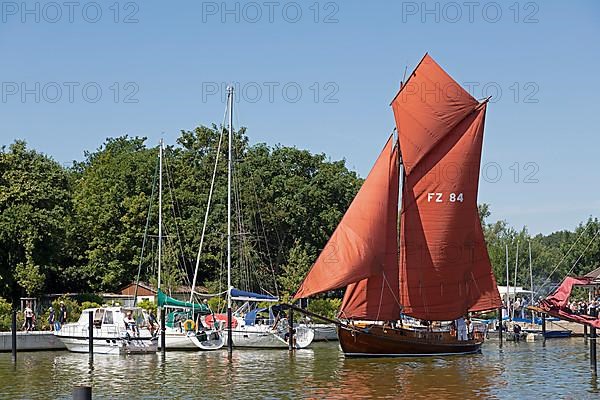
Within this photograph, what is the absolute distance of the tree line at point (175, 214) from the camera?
60.0 m

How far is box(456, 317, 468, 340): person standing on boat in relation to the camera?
1802 inches

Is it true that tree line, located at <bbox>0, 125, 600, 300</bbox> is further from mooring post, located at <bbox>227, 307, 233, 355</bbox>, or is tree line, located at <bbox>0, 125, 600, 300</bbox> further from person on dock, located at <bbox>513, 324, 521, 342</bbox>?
mooring post, located at <bbox>227, 307, 233, 355</bbox>

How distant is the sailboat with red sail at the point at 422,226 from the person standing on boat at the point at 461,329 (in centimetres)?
22

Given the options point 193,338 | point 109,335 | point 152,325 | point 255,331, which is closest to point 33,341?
point 109,335

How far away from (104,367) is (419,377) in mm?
12195

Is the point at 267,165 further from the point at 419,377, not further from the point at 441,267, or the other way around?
the point at 419,377

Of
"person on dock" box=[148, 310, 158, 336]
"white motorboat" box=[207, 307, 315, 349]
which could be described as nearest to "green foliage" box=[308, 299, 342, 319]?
"white motorboat" box=[207, 307, 315, 349]

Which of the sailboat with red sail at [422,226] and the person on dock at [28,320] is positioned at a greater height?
the sailboat with red sail at [422,226]

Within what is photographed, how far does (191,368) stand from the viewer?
39.2 metres

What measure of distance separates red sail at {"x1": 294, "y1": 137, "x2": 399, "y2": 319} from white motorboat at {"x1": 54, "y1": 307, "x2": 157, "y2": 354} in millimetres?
8183

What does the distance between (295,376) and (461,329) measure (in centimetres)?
1219

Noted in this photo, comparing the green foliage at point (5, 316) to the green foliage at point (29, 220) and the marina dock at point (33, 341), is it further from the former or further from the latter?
the green foliage at point (29, 220)

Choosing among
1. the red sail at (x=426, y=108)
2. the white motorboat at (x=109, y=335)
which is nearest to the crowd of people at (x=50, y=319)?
the white motorboat at (x=109, y=335)

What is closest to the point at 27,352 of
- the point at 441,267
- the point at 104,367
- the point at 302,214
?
the point at 104,367
